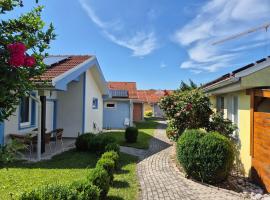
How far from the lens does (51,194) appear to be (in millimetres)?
4434

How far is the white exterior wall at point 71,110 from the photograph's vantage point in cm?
1770

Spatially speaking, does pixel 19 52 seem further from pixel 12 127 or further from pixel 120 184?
pixel 12 127

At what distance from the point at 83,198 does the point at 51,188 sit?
531mm

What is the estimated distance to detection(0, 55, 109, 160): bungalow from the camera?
42.3ft

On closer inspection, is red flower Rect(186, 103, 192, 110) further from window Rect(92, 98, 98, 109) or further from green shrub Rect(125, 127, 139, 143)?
window Rect(92, 98, 98, 109)

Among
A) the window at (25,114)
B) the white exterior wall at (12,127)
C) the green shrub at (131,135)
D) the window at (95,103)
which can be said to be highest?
the window at (95,103)

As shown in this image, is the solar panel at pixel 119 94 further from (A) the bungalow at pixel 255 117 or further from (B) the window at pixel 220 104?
(A) the bungalow at pixel 255 117

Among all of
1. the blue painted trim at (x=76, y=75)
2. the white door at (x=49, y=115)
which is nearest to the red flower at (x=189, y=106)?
the blue painted trim at (x=76, y=75)

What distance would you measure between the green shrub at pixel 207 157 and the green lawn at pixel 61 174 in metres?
1.78

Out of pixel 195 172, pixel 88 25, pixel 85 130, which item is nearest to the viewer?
pixel 195 172

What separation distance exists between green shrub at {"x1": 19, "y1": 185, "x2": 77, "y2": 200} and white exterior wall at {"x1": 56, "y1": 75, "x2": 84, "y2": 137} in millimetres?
13159

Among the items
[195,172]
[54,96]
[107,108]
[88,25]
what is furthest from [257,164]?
[107,108]

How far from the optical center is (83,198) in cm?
468

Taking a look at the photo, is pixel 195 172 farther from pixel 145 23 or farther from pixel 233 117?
pixel 145 23
